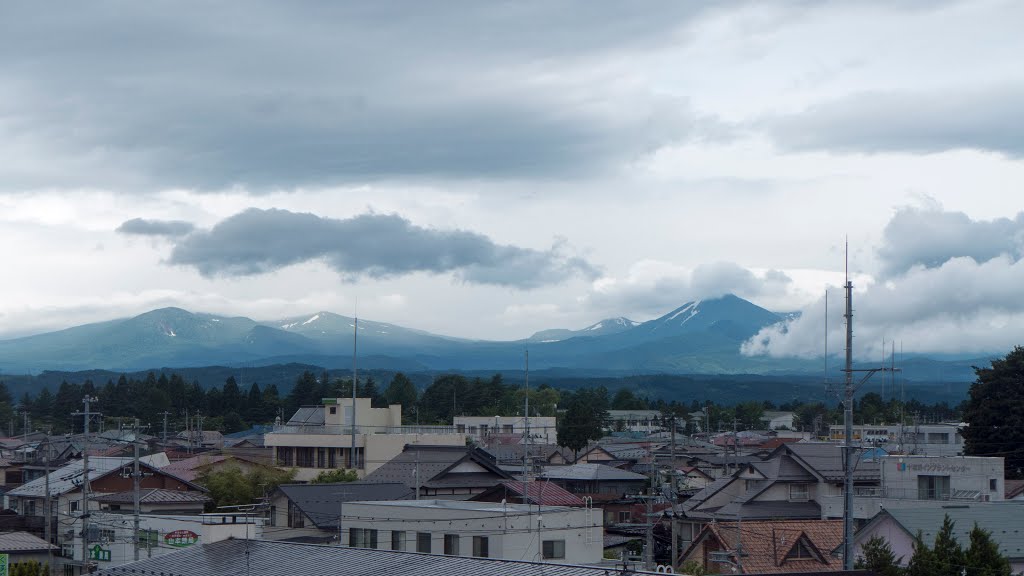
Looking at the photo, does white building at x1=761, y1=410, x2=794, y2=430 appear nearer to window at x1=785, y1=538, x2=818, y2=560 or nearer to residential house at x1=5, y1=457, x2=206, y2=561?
residential house at x1=5, y1=457, x2=206, y2=561

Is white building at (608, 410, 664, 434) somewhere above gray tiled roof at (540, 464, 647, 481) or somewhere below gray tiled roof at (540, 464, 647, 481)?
below

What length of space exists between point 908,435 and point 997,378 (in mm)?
22845

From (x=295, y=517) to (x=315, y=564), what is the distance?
23.1 metres

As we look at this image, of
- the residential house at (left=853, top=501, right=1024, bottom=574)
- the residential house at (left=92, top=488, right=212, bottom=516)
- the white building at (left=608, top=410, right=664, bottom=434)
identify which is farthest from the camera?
the white building at (left=608, top=410, right=664, bottom=434)

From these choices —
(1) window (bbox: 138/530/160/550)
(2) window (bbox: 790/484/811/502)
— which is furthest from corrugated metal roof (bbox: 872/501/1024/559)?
(1) window (bbox: 138/530/160/550)

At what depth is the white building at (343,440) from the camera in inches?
2613

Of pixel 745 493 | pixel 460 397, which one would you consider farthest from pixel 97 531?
pixel 460 397

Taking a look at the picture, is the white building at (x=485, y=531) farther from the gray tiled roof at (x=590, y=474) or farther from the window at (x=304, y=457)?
the window at (x=304, y=457)

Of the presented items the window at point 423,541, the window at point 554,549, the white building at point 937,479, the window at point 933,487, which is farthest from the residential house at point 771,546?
the window at point 423,541

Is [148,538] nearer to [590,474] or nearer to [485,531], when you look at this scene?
[485,531]

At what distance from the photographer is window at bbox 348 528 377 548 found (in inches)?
1387

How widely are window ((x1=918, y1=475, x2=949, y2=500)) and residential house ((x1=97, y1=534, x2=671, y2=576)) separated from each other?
23709mm

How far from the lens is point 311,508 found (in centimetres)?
4353

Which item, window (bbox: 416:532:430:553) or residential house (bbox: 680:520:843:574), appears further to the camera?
residential house (bbox: 680:520:843:574)
